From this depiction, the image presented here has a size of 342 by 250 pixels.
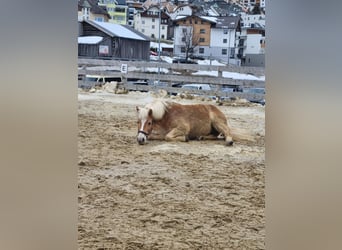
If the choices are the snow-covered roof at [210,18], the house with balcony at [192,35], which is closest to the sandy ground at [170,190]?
the house with balcony at [192,35]

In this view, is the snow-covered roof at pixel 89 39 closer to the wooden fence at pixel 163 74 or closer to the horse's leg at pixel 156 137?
the wooden fence at pixel 163 74

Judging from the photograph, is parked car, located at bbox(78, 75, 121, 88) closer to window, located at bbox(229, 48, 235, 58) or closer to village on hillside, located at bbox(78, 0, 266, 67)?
village on hillside, located at bbox(78, 0, 266, 67)

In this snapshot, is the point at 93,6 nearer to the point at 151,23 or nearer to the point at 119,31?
the point at 119,31

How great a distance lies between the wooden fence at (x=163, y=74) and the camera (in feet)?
7.65

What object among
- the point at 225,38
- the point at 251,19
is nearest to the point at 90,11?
the point at 225,38

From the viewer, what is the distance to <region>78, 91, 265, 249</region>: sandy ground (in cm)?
217

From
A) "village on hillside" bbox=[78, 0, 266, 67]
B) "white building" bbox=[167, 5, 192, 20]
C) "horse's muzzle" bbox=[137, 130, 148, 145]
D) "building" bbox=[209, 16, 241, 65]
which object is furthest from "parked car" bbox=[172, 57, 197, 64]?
"horse's muzzle" bbox=[137, 130, 148, 145]

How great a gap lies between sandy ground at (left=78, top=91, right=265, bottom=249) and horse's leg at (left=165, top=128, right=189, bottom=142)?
0.10 feet

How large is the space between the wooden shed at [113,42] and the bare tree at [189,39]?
21 cm

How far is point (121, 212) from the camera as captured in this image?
222 centimetres
